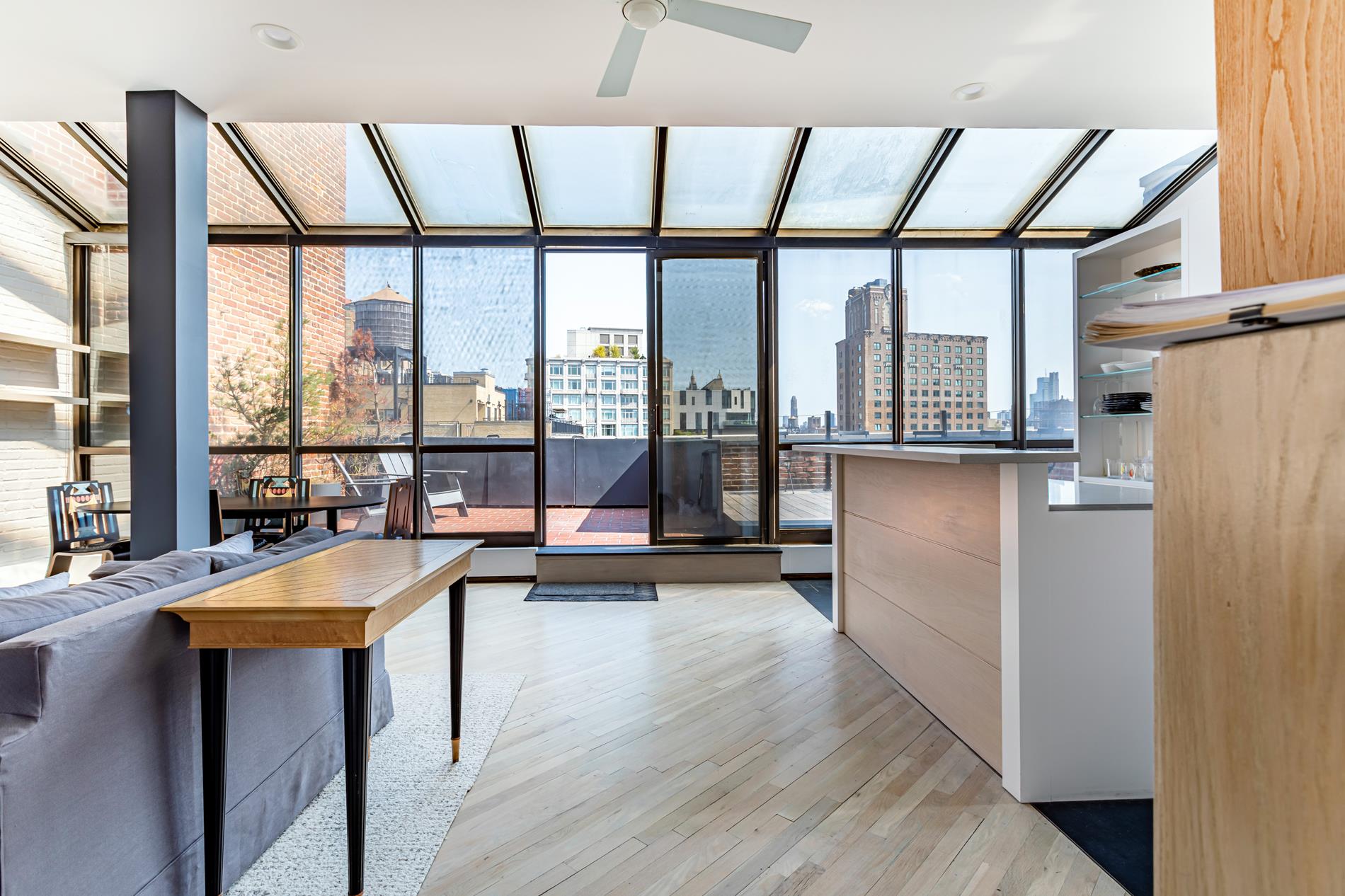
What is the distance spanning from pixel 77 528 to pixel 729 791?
4.44 metres

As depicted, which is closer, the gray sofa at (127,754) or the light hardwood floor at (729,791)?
the gray sofa at (127,754)

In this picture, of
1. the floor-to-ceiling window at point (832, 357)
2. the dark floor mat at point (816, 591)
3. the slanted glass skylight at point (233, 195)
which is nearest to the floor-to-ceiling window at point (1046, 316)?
the floor-to-ceiling window at point (832, 357)

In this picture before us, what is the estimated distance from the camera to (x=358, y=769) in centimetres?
149

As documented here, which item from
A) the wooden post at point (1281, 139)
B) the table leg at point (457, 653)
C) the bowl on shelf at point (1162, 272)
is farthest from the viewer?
the bowl on shelf at point (1162, 272)

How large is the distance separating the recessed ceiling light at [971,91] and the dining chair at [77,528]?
16.5ft

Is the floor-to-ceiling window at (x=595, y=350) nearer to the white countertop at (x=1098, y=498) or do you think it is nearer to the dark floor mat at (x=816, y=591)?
the dark floor mat at (x=816, y=591)

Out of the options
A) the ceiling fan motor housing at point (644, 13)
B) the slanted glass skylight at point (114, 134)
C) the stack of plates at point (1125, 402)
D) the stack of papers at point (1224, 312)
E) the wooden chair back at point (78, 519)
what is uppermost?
the slanted glass skylight at point (114, 134)

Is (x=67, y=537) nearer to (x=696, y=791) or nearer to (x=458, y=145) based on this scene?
(x=458, y=145)

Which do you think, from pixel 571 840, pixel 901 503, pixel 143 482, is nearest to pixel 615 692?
pixel 571 840

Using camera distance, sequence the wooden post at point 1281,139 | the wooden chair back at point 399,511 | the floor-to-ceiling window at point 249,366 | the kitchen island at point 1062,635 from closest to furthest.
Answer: the wooden post at point 1281,139, the kitchen island at point 1062,635, the wooden chair back at point 399,511, the floor-to-ceiling window at point 249,366

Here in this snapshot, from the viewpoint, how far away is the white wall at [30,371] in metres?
4.42

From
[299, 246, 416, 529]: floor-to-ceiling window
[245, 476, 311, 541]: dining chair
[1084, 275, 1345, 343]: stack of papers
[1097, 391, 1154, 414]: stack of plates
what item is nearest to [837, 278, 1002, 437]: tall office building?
[1097, 391, 1154, 414]: stack of plates

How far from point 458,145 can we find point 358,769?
402 cm

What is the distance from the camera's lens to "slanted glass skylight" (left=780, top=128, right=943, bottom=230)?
14.4 ft
